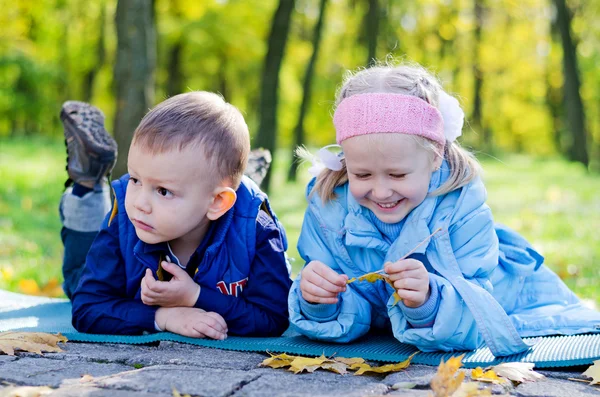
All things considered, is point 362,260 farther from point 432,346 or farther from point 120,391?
point 120,391

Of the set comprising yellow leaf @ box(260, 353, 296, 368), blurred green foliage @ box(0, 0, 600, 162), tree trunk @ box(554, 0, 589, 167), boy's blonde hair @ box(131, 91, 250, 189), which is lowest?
yellow leaf @ box(260, 353, 296, 368)

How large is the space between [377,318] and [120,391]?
1478 millimetres

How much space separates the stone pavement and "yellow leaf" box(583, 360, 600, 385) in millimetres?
55

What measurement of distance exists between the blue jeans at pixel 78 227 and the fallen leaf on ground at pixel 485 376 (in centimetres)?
238

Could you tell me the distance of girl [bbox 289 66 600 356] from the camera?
2.76 meters

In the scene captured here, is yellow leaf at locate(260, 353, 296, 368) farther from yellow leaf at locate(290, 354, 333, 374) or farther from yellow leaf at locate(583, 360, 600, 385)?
yellow leaf at locate(583, 360, 600, 385)

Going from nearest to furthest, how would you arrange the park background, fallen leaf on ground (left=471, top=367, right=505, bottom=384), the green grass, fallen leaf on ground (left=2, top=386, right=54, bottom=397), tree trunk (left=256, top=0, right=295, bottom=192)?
fallen leaf on ground (left=2, top=386, right=54, bottom=397) < fallen leaf on ground (left=471, top=367, right=505, bottom=384) < the green grass < the park background < tree trunk (left=256, top=0, right=295, bottom=192)

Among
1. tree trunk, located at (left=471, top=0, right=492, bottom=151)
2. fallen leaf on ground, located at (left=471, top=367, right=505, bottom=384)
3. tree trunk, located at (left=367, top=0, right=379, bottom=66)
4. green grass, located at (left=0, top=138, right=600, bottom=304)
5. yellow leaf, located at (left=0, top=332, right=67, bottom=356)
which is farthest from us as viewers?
tree trunk, located at (left=471, top=0, right=492, bottom=151)

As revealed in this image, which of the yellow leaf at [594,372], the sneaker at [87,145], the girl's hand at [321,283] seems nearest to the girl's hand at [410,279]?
the girl's hand at [321,283]

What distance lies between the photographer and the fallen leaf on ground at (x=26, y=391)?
1.97 m

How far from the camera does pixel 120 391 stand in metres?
2.05

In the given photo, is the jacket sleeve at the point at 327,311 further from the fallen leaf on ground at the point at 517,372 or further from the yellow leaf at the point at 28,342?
the yellow leaf at the point at 28,342

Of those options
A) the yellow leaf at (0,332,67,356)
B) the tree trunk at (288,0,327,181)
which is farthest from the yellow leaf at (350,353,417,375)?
the tree trunk at (288,0,327,181)

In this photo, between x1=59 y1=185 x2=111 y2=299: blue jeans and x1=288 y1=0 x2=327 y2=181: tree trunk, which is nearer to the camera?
x1=59 y1=185 x2=111 y2=299: blue jeans
